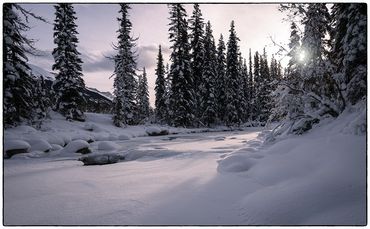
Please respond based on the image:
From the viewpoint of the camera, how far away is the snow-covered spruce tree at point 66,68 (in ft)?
72.3

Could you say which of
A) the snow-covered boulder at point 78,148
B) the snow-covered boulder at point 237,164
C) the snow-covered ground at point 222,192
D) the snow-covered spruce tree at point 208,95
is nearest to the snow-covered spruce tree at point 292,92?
the snow-covered ground at point 222,192

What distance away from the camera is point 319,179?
12.4ft

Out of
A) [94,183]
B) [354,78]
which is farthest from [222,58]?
[94,183]

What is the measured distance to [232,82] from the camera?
34.7 metres

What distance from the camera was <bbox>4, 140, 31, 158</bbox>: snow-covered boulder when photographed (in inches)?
404

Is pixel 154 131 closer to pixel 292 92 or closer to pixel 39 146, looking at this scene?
pixel 39 146

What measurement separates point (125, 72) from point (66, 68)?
5.91 m

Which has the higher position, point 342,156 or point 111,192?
point 342,156

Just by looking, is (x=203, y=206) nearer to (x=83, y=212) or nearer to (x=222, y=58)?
(x=83, y=212)

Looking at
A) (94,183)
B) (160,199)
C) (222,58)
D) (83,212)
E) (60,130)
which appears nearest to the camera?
(83,212)

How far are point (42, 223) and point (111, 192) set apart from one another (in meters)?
1.31

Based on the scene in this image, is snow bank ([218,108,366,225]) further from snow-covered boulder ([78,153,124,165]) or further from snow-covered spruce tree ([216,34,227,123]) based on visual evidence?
snow-covered spruce tree ([216,34,227,123])

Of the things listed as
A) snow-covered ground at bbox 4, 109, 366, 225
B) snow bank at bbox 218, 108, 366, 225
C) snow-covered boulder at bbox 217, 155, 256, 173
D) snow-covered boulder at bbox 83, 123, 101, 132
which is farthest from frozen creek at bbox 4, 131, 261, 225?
snow-covered boulder at bbox 83, 123, 101, 132

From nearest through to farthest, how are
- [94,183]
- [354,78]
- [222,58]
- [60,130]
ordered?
1. [94,183]
2. [354,78]
3. [60,130]
4. [222,58]
